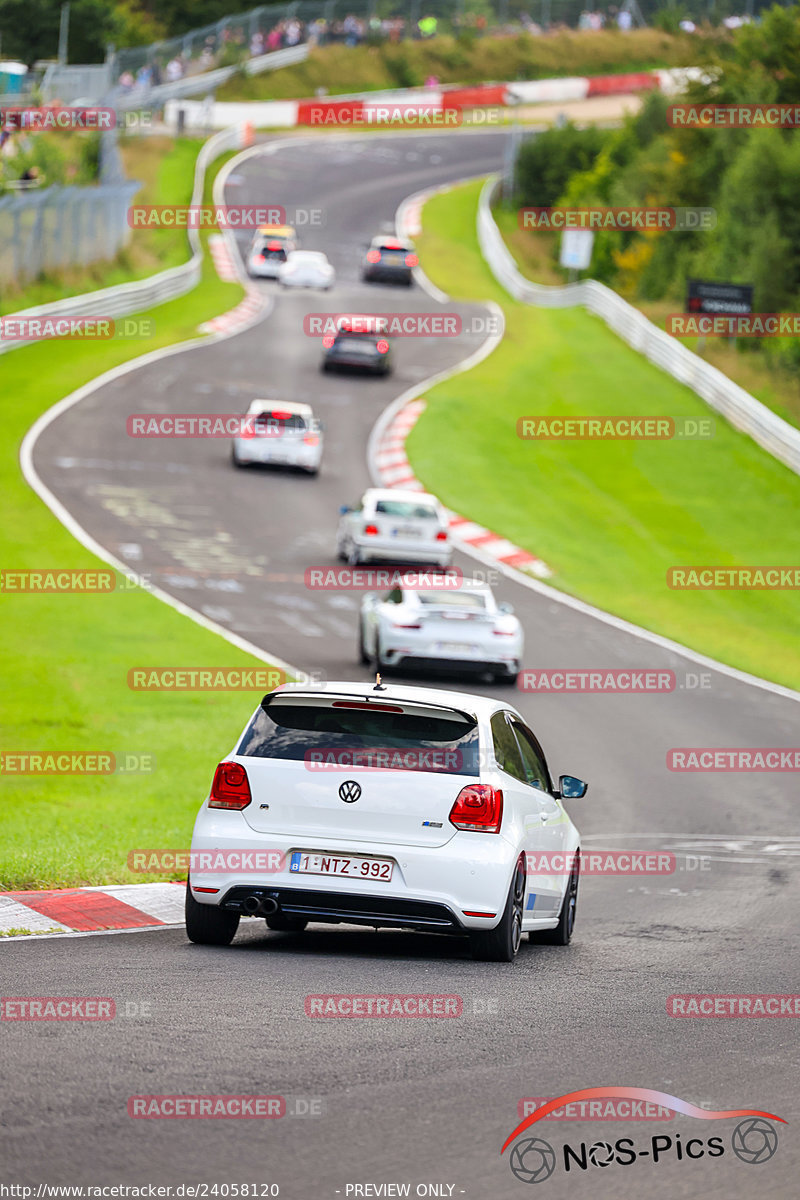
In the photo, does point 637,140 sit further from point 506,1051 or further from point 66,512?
point 506,1051

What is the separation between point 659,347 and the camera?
169ft

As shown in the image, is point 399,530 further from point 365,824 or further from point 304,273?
point 304,273

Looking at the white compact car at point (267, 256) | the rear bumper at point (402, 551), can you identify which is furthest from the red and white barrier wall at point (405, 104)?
the rear bumper at point (402, 551)

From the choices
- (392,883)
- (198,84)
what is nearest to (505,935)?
(392,883)

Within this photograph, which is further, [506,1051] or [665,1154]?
[506,1051]

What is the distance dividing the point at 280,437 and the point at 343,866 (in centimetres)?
2882

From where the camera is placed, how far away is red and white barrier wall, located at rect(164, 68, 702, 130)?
83000 mm

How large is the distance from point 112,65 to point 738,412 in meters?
38.0

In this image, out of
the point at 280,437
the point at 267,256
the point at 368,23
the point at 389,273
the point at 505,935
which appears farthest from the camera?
the point at 368,23

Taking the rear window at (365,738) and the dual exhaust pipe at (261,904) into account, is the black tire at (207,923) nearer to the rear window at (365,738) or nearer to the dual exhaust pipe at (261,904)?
the dual exhaust pipe at (261,904)

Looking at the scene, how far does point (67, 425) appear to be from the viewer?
38.9 m

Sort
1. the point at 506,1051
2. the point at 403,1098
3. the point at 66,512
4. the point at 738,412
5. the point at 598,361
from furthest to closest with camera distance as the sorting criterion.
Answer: the point at 598,361 → the point at 738,412 → the point at 66,512 → the point at 506,1051 → the point at 403,1098

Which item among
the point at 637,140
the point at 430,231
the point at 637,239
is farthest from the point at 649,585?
the point at 637,140

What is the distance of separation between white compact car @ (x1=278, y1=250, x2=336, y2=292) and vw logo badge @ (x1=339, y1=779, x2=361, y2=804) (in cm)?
5232
